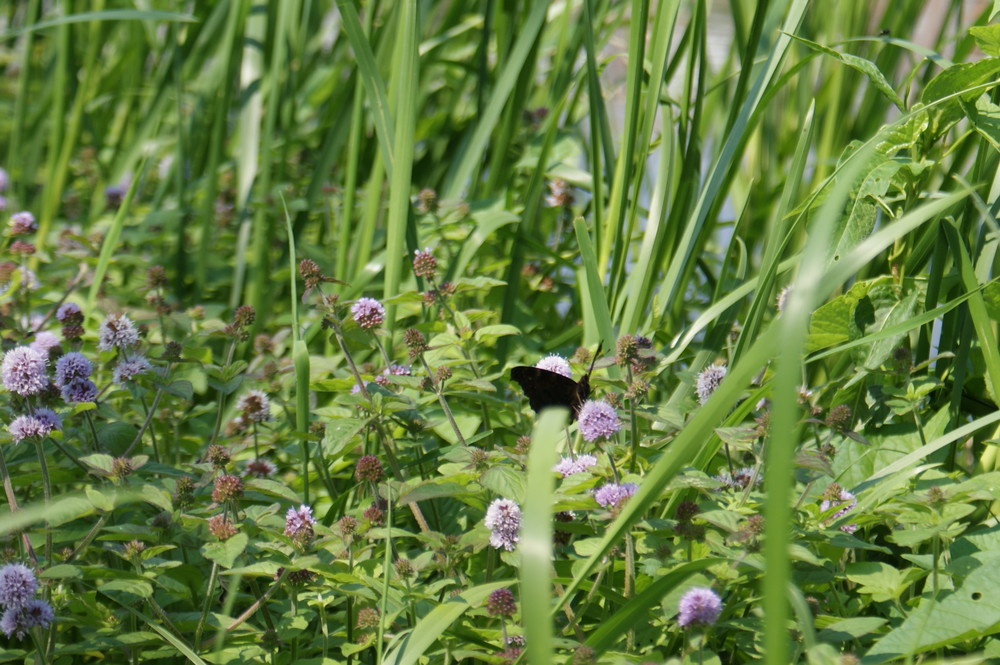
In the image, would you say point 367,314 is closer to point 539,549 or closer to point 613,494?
point 613,494

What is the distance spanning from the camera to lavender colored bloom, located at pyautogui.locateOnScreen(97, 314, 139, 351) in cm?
154

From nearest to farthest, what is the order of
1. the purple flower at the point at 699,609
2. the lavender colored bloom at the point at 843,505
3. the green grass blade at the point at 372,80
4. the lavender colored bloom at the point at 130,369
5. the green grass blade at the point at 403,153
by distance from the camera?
the purple flower at the point at 699,609 → the lavender colored bloom at the point at 843,505 → the lavender colored bloom at the point at 130,369 → the green grass blade at the point at 403,153 → the green grass blade at the point at 372,80

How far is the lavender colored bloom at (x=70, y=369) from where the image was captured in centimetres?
142

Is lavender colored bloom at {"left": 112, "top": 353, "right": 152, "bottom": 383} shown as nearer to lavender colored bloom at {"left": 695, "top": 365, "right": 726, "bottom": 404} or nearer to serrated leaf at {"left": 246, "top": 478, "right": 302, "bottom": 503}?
serrated leaf at {"left": 246, "top": 478, "right": 302, "bottom": 503}

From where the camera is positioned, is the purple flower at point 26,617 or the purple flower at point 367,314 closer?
the purple flower at point 26,617

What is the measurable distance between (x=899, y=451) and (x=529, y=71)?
3.75 ft

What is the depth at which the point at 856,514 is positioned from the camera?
1243 millimetres

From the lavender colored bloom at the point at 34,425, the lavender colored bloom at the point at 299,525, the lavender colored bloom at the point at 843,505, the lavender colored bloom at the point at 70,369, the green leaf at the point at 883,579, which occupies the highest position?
the lavender colored bloom at the point at 70,369

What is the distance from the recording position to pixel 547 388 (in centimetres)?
135

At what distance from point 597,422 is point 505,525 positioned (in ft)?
0.65

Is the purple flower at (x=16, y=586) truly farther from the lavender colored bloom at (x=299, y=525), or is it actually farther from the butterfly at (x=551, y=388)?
the butterfly at (x=551, y=388)

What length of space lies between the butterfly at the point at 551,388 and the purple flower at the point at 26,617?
25.4 inches

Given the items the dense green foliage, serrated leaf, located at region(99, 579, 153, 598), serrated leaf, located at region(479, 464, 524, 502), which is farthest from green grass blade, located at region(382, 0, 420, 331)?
serrated leaf, located at region(99, 579, 153, 598)

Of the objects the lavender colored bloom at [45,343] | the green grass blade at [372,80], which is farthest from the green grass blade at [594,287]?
the lavender colored bloom at [45,343]
